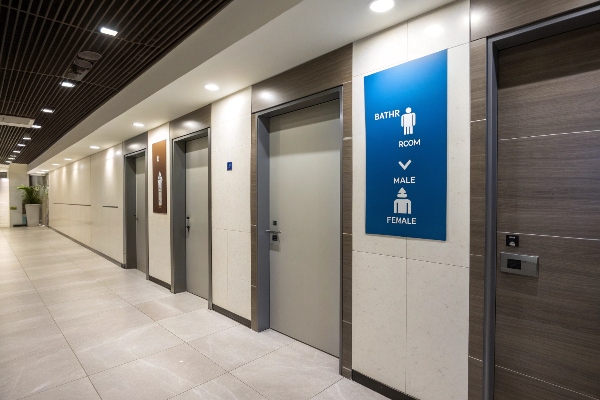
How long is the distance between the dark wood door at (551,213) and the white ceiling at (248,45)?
2.76 feet

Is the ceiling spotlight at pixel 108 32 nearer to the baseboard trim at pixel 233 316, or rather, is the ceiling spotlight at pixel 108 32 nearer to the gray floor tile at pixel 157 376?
the gray floor tile at pixel 157 376

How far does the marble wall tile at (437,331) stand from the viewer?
2225mm

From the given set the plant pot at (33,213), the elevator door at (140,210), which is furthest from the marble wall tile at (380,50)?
the plant pot at (33,213)

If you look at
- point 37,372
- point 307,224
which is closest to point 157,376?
point 37,372

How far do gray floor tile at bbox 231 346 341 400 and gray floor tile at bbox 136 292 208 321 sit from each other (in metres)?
1.88

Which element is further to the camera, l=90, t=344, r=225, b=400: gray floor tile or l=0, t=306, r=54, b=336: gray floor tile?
l=0, t=306, r=54, b=336: gray floor tile

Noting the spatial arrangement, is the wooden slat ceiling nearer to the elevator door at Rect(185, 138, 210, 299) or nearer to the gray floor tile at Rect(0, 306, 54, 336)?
the elevator door at Rect(185, 138, 210, 299)

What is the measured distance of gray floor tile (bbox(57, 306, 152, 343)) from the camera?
12.7ft

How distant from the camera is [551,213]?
199 cm

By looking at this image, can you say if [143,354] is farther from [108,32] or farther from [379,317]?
[108,32]

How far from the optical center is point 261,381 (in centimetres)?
285

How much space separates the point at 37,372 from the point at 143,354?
865 millimetres

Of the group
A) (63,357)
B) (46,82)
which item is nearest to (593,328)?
(63,357)

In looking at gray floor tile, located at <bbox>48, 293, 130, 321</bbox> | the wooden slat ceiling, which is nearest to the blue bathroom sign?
Result: the wooden slat ceiling
